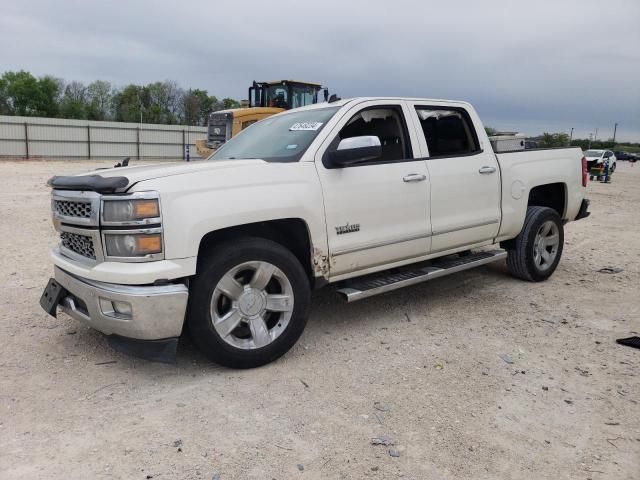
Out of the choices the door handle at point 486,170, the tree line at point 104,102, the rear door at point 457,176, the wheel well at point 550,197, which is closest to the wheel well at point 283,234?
the rear door at point 457,176

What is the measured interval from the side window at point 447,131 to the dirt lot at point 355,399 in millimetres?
1547

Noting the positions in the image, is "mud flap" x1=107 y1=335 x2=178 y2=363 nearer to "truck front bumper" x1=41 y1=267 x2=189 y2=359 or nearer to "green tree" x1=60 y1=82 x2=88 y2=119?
"truck front bumper" x1=41 y1=267 x2=189 y2=359

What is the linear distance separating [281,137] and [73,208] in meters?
1.76

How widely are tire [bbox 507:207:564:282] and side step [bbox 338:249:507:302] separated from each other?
0.35 metres

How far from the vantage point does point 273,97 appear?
17266 millimetres

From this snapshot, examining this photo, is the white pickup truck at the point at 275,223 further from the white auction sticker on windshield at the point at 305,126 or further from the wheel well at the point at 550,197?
the wheel well at the point at 550,197

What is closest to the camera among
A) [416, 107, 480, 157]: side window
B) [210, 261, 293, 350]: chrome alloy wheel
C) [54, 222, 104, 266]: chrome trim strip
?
[54, 222, 104, 266]: chrome trim strip

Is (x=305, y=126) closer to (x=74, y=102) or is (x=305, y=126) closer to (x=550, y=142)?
(x=550, y=142)

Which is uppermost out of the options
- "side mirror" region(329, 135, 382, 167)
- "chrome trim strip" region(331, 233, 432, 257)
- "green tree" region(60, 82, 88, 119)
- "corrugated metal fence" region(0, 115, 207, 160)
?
"green tree" region(60, 82, 88, 119)

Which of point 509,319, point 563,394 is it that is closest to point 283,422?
point 563,394

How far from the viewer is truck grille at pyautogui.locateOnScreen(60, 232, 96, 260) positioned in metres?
3.46

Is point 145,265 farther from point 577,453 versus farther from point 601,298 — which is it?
point 601,298

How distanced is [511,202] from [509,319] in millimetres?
1328

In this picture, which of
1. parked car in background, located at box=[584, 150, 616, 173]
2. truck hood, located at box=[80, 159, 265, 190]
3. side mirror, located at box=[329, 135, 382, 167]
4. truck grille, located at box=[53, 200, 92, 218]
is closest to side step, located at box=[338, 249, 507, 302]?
side mirror, located at box=[329, 135, 382, 167]
